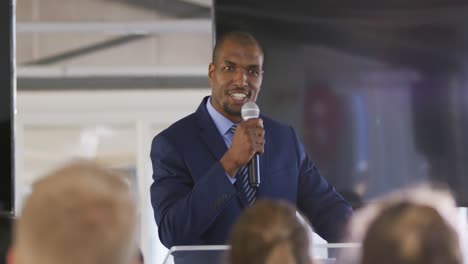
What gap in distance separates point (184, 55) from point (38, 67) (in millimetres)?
1530

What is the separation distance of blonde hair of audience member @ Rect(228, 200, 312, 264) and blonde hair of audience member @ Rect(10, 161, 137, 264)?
0.17 meters

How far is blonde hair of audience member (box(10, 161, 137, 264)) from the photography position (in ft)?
3.53

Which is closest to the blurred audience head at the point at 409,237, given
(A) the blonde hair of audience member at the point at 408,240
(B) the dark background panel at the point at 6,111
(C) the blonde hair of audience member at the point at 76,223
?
(A) the blonde hair of audience member at the point at 408,240

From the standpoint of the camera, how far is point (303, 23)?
13.7ft

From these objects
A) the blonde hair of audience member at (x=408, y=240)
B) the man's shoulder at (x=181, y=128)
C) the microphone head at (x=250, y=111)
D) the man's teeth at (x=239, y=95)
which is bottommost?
the blonde hair of audience member at (x=408, y=240)

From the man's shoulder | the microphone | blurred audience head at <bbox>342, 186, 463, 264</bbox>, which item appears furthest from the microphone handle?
blurred audience head at <bbox>342, 186, 463, 264</bbox>

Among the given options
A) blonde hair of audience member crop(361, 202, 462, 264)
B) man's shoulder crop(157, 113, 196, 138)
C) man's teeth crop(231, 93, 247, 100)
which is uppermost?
man's teeth crop(231, 93, 247, 100)

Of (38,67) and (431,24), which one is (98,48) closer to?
(38,67)

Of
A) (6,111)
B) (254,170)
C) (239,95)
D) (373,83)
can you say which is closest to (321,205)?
(254,170)

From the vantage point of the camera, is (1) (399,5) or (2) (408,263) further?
(1) (399,5)

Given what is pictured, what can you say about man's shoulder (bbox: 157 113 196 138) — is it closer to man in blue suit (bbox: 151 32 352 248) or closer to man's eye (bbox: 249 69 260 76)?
man in blue suit (bbox: 151 32 352 248)

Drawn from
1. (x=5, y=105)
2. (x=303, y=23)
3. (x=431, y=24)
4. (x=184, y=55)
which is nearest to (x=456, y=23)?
(x=431, y=24)

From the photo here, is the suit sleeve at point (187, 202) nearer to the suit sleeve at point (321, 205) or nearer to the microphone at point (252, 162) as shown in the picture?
the microphone at point (252, 162)

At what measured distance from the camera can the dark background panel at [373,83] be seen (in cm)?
414
